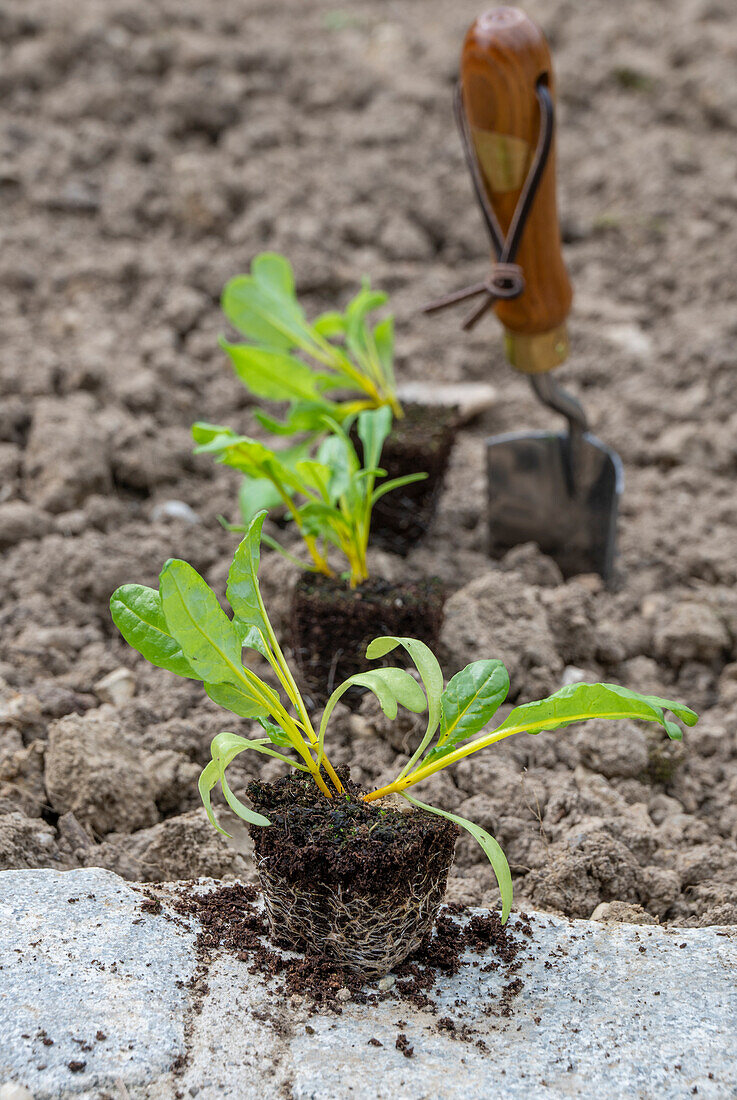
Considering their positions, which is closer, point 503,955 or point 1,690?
point 503,955

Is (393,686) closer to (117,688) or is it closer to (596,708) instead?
(596,708)

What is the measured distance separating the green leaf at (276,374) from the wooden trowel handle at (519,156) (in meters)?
0.39

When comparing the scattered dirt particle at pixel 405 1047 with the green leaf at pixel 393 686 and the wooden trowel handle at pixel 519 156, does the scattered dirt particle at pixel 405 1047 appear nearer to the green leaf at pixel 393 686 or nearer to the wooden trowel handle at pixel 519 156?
the green leaf at pixel 393 686

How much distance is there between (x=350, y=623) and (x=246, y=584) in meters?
0.47

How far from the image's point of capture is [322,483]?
64.9 inches

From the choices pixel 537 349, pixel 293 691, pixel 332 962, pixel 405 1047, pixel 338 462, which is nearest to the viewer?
pixel 405 1047

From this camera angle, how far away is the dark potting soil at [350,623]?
163 centimetres

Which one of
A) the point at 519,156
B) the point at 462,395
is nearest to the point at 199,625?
the point at 519,156

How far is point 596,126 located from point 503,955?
3.08 metres

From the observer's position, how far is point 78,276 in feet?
→ 9.27

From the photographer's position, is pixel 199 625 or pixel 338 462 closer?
pixel 199 625

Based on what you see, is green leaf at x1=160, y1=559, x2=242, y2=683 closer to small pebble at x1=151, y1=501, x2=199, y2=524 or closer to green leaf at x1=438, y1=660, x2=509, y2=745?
green leaf at x1=438, y1=660, x2=509, y2=745

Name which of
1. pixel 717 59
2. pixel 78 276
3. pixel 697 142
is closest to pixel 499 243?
pixel 78 276

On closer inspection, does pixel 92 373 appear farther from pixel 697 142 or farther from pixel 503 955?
pixel 697 142
